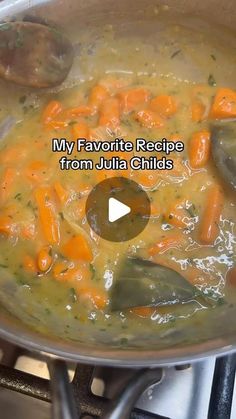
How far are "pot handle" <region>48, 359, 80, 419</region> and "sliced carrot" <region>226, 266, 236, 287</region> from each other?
0.44 meters

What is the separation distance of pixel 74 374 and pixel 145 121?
0.64 meters

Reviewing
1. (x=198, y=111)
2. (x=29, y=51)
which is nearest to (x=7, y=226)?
(x=29, y=51)

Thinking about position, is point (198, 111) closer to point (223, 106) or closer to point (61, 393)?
point (223, 106)

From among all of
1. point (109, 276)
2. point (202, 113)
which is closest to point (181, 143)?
point (202, 113)

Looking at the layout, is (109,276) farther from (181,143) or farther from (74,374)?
(181,143)

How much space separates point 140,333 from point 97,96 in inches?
24.2

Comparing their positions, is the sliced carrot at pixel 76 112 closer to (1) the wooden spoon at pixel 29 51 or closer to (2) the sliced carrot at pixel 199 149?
(1) the wooden spoon at pixel 29 51

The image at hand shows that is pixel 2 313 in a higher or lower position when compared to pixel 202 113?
lower

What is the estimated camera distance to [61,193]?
1156 millimetres

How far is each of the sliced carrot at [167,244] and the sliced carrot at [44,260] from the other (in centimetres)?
22

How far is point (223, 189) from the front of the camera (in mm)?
1169

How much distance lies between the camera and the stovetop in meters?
0.89

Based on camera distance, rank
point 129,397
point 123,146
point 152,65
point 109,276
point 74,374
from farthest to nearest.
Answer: point 152,65, point 123,146, point 109,276, point 74,374, point 129,397

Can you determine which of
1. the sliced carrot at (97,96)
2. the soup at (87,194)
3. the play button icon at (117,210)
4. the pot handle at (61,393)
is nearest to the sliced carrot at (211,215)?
the soup at (87,194)
